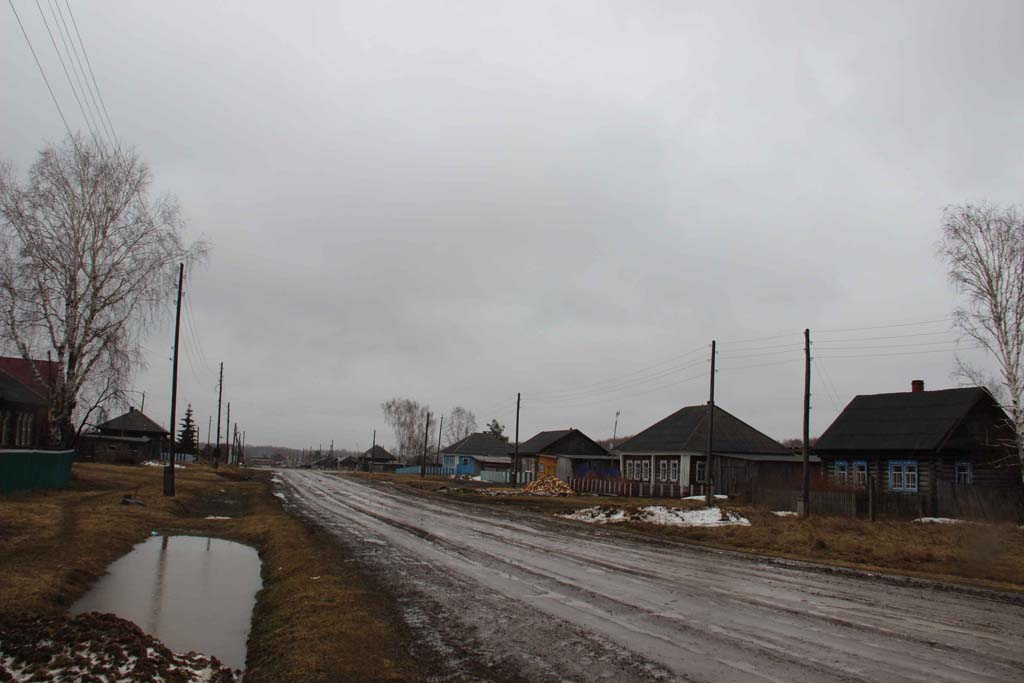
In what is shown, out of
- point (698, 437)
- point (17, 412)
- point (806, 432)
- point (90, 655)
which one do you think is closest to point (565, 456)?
point (698, 437)

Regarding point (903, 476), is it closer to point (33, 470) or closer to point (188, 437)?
point (33, 470)

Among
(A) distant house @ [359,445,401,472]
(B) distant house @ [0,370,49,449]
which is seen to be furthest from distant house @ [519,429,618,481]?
(A) distant house @ [359,445,401,472]

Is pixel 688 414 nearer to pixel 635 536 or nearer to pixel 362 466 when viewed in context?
pixel 635 536

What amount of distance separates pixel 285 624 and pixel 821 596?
8.81 m

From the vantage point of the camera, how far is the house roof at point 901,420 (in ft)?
126

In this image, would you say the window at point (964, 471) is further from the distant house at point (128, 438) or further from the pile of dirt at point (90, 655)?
the distant house at point (128, 438)

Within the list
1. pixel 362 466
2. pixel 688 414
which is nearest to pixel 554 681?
pixel 688 414

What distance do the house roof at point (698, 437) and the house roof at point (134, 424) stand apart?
181 ft

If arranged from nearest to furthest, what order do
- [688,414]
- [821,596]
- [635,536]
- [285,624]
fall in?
[285,624], [821,596], [635,536], [688,414]

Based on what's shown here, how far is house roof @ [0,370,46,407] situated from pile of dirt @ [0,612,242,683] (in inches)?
1546

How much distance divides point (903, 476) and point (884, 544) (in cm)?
2236

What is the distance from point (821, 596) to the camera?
12.4 metres

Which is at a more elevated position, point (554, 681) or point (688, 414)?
point (688, 414)

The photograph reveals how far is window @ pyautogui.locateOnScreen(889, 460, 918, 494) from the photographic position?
3862cm
